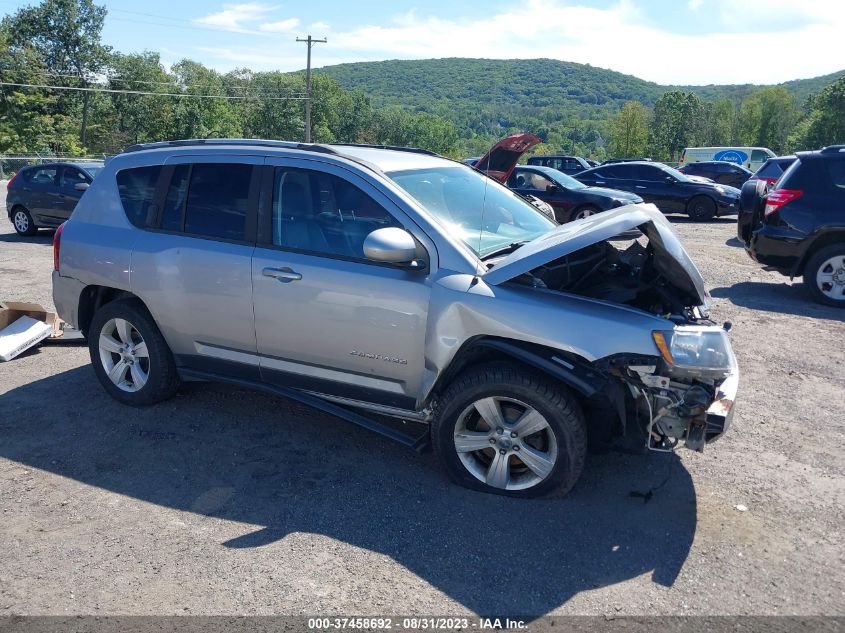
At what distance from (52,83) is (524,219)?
7214 cm

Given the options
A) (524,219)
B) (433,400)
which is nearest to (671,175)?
(524,219)

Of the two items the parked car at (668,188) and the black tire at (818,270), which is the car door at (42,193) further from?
the black tire at (818,270)

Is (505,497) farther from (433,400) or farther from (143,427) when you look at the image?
(143,427)

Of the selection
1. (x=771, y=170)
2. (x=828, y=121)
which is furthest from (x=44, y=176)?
(x=828, y=121)

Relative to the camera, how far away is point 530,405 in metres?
3.62

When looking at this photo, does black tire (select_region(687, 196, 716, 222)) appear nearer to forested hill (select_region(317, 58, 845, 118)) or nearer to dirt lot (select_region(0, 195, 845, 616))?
dirt lot (select_region(0, 195, 845, 616))

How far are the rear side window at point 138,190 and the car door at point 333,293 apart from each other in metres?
1.07

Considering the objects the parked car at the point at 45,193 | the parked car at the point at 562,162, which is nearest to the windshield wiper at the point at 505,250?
the parked car at the point at 45,193

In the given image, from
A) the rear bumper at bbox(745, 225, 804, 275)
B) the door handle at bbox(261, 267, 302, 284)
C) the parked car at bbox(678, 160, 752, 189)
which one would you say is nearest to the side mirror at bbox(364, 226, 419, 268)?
the door handle at bbox(261, 267, 302, 284)

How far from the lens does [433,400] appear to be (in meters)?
3.95

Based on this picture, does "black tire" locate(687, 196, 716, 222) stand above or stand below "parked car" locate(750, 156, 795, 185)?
→ below

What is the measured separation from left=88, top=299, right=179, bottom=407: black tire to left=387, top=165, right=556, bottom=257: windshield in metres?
2.10

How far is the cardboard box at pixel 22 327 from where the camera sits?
246 inches

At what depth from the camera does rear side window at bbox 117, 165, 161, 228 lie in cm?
492
